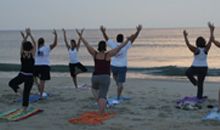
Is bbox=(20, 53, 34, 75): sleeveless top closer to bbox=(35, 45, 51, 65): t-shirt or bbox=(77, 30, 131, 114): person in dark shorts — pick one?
bbox=(77, 30, 131, 114): person in dark shorts

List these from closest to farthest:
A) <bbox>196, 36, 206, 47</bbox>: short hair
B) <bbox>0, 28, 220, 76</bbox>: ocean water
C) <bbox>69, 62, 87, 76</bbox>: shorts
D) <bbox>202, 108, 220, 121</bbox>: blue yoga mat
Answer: <bbox>202, 108, 220, 121</bbox>: blue yoga mat → <bbox>196, 36, 206, 47</bbox>: short hair → <bbox>69, 62, 87, 76</bbox>: shorts → <bbox>0, 28, 220, 76</bbox>: ocean water

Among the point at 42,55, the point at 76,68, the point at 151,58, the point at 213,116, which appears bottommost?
the point at 151,58

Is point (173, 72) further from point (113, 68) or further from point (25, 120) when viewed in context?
point (25, 120)

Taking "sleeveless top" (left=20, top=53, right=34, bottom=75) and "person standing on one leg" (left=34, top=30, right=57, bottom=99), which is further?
"person standing on one leg" (left=34, top=30, right=57, bottom=99)

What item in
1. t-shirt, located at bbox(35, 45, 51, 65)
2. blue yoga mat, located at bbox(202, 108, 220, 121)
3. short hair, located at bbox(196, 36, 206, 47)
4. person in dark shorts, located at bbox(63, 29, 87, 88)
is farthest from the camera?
person in dark shorts, located at bbox(63, 29, 87, 88)

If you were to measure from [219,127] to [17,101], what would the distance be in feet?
18.6

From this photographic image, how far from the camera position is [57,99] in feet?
38.4

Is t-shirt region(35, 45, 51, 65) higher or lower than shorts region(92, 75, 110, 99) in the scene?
higher

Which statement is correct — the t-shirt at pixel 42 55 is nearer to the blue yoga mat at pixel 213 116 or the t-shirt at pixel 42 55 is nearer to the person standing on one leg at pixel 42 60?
the person standing on one leg at pixel 42 60

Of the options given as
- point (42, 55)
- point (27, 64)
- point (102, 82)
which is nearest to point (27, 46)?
point (27, 64)

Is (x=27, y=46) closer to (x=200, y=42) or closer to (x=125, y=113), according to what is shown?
(x=125, y=113)

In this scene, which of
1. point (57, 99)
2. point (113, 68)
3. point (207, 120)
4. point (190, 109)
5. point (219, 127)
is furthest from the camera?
point (57, 99)

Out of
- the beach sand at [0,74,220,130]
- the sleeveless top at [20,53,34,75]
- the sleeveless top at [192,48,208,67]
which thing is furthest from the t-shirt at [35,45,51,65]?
the sleeveless top at [192,48,208,67]

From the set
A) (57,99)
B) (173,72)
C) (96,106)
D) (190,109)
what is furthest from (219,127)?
(173,72)
